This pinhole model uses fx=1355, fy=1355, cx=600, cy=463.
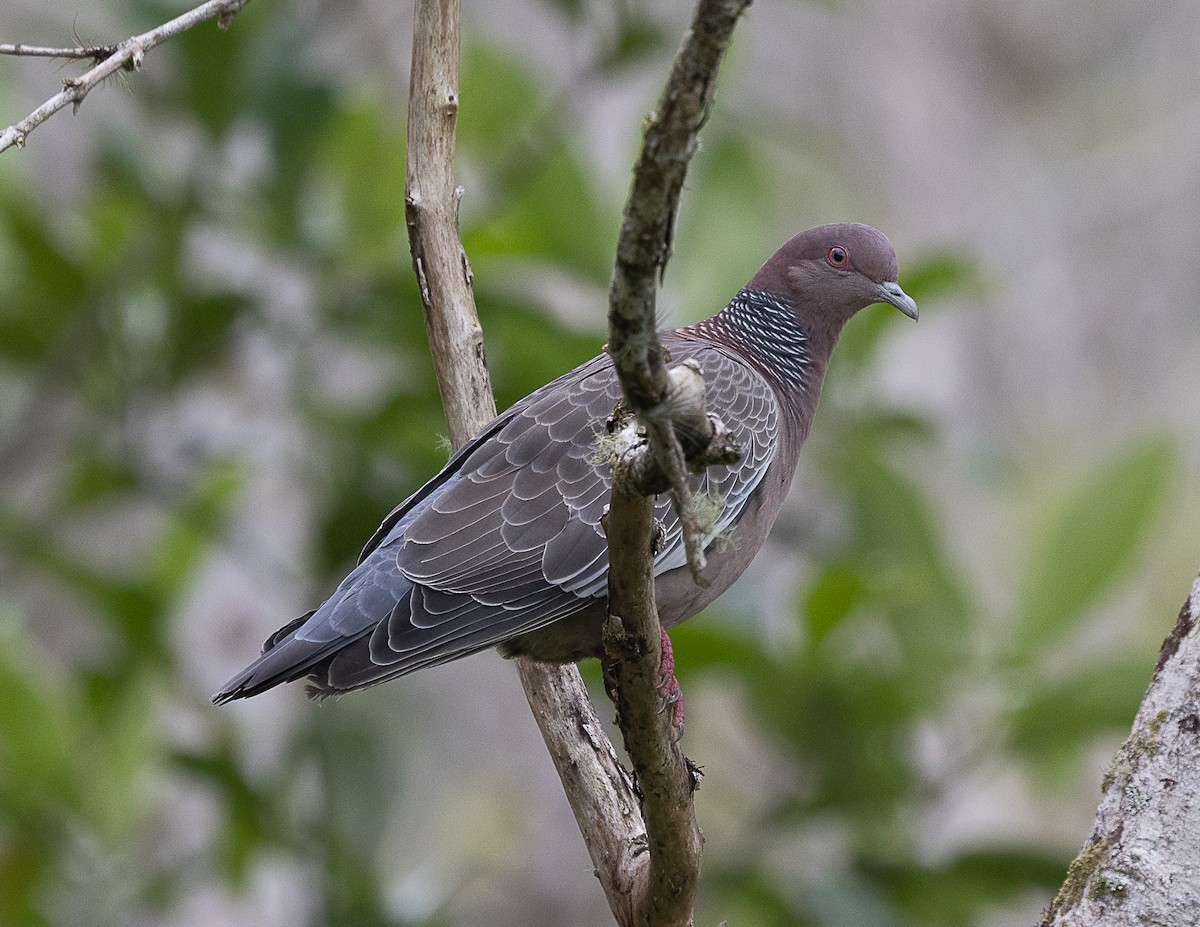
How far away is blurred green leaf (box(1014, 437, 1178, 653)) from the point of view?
431cm

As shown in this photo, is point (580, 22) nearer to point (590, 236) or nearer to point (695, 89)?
point (590, 236)

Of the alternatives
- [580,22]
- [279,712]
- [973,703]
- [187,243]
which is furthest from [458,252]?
[279,712]

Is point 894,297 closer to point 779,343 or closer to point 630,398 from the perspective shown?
point 779,343

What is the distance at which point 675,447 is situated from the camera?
1682 millimetres

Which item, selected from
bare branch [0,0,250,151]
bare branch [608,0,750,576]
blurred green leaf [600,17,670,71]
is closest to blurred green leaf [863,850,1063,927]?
blurred green leaf [600,17,670,71]

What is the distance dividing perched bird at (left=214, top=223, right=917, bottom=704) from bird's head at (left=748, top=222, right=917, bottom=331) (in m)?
0.26

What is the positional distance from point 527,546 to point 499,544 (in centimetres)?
6

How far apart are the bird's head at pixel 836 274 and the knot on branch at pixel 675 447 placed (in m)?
1.85

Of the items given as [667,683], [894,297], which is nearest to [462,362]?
[667,683]

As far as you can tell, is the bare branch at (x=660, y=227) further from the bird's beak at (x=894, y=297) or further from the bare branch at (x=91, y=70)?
the bird's beak at (x=894, y=297)

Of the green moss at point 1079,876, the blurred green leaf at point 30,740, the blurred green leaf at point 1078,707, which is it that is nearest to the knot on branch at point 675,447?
the green moss at point 1079,876

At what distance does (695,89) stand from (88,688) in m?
4.09

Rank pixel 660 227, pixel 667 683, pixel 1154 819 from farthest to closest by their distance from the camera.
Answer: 1. pixel 667 683
2. pixel 1154 819
3. pixel 660 227

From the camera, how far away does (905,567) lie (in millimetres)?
4523
